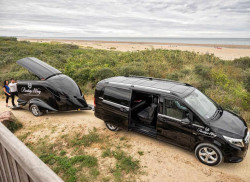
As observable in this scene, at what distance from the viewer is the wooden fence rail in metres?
1.32

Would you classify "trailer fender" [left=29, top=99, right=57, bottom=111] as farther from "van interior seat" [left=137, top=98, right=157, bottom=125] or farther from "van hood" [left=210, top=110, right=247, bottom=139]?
"van hood" [left=210, top=110, right=247, bottom=139]

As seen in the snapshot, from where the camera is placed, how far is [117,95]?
20.5 ft

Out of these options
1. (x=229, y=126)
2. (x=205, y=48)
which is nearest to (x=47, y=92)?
(x=229, y=126)

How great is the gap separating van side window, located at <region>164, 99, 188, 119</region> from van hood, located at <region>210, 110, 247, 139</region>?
0.86 m

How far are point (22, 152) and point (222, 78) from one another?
458 inches

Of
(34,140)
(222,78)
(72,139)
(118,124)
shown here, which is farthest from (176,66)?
(34,140)

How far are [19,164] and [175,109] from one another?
459 cm

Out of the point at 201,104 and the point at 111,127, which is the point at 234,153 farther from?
the point at 111,127

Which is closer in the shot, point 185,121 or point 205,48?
point 185,121

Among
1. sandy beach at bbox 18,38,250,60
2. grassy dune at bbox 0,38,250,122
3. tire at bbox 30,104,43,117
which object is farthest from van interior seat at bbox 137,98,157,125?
sandy beach at bbox 18,38,250,60

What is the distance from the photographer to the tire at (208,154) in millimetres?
4816

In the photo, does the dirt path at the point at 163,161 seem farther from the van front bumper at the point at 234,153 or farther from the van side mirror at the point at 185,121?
the van side mirror at the point at 185,121

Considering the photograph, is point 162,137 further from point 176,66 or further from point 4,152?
point 176,66

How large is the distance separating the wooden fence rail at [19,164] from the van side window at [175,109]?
447 centimetres
